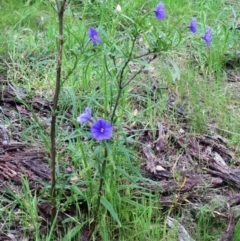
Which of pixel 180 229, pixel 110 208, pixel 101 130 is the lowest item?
pixel 180 229

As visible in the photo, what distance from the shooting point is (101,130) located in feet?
5.43

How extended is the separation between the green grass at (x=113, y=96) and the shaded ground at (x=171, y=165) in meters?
0.04

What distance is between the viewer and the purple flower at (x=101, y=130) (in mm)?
1646

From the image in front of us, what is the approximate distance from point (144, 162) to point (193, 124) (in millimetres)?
458

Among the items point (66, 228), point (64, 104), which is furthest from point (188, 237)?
point (64, 104)

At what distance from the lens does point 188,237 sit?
Answer: 1.97m

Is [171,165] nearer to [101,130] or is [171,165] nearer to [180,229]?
[180,229]

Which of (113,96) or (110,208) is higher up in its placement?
(113,96)

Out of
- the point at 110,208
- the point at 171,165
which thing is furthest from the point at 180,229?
the point at 171,165

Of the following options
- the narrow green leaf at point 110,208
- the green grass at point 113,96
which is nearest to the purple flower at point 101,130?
the green grass at point 113,96

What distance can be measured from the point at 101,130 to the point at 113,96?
1.83 ft

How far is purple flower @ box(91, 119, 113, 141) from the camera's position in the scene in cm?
165

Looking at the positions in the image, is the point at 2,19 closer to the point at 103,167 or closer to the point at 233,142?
the point at 233,142

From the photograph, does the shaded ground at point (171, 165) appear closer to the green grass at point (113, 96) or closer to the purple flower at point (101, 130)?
the green grass at point (113, 96)
